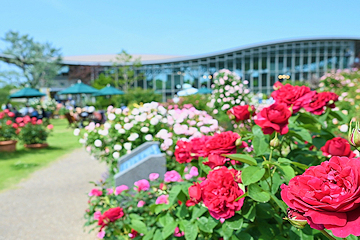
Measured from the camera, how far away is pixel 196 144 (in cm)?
164

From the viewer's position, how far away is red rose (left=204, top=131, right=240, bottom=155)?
4.69ft

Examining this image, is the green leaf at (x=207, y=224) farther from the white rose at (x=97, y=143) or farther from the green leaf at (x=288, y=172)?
the white rose at (x=97, y=143)

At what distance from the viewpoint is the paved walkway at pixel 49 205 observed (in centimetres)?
332

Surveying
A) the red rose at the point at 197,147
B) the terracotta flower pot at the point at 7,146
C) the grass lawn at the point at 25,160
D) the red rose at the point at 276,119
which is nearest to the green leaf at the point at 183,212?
the red rose at the point at 197,147

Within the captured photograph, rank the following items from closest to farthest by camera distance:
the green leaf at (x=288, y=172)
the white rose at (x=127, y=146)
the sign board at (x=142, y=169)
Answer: the green leaf at (x=288, y=172), the sign board at (x=142, y=169), the white rose at (x=127, y=146)

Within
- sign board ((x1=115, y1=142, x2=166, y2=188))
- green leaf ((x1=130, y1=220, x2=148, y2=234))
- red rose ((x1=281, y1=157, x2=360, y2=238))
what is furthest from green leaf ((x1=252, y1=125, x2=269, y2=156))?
sign board ((x1=115, y1=142, x2=166, y2=188))

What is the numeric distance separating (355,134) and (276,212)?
766 millimetres

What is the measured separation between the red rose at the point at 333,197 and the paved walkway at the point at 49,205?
2.98 m

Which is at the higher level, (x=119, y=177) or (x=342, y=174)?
(x=342, y=174)

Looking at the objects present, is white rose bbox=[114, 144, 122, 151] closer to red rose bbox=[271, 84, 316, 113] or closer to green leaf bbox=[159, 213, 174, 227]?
green leaf bbox=[159, 213, 174, 227]

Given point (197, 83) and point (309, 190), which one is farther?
point (197, 83)

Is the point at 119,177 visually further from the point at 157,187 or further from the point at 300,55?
the point at 300,55

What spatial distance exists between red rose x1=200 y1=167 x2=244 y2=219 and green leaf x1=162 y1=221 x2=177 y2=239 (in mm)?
510

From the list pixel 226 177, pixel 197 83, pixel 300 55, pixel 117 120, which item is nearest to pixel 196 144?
pixel 226 177
